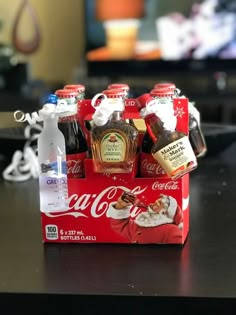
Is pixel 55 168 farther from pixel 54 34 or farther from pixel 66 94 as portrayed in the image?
pixel 54 34

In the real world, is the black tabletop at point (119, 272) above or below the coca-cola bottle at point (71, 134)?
below

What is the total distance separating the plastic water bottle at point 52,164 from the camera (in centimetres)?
97

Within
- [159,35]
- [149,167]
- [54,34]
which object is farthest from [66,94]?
[54,34]

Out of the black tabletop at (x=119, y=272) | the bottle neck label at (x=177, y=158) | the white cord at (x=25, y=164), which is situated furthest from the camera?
the white cord at (x=25, y=164)

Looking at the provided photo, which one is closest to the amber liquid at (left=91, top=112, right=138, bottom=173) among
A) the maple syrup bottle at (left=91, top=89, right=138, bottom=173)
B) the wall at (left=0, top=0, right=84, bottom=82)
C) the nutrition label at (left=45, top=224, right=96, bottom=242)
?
the maple syrup bottle at (left=91, top=89, right=138, bottom=173)

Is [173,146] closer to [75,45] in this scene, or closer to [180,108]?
[180,108]

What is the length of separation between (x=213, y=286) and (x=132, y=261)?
14cm

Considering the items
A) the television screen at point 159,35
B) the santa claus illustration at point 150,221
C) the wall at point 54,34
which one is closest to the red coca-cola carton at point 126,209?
the santa claus illustration at point 150,221

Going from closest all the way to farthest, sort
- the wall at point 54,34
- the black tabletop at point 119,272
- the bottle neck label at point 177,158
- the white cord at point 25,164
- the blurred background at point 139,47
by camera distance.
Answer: the black tabletop at point 119,272
the bottle neck label at point 177,158
the white cord at point 25,164
the blurred background at point 139,47
the wall at point 54,34

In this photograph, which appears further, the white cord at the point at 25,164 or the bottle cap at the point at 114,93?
the white cord at the point at 25,164

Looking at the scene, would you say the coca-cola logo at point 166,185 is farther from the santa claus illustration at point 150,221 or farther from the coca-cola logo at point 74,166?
the coca-cola logo at point 74,166

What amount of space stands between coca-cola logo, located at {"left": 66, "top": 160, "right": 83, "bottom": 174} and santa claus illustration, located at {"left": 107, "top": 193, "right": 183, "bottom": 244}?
0.08 metres

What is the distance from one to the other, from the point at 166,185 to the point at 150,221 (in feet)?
0.20

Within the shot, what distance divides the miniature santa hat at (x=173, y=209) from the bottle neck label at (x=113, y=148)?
0.30 feet
